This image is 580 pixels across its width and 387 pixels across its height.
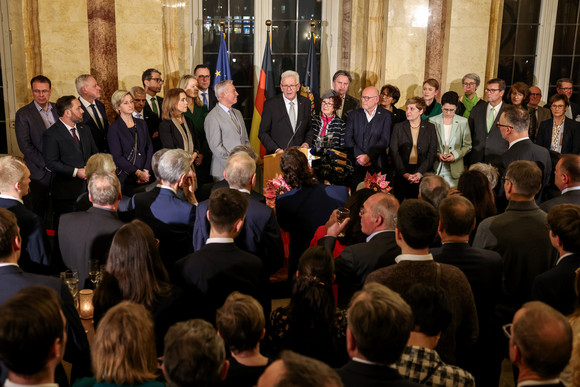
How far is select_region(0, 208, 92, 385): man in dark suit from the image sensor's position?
2678mm

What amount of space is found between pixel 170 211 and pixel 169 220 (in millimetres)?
64

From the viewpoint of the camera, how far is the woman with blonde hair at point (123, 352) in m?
1.98

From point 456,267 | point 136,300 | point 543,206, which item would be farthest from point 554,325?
point 543,206

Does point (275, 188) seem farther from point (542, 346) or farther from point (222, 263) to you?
point (542, 346)

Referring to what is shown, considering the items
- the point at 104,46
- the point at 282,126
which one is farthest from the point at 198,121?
the point at 104,46

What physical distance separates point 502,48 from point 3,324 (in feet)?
26.7

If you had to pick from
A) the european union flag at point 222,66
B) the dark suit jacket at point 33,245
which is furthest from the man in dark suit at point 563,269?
the european union flag at point 222,66

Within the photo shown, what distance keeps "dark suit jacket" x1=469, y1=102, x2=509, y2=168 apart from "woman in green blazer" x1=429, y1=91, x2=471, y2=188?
0.19 m

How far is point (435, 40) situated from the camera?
25.6ft

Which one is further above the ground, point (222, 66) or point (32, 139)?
point (222, 66)

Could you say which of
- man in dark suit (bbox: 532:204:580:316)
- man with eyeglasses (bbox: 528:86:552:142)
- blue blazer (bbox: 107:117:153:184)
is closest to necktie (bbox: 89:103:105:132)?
blue blazer (bbox: 107:117:153:184)

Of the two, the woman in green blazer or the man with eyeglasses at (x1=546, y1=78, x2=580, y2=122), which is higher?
the man with eyeglasses at (x1=546, y1=78, x2=580, y2=122)

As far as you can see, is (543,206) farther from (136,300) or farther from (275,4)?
(275,4)

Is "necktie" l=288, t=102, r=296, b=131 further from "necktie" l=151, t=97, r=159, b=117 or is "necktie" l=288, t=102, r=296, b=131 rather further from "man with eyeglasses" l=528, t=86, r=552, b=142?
"man with eyeglasses" l=528, t=86, r=552, b=142
